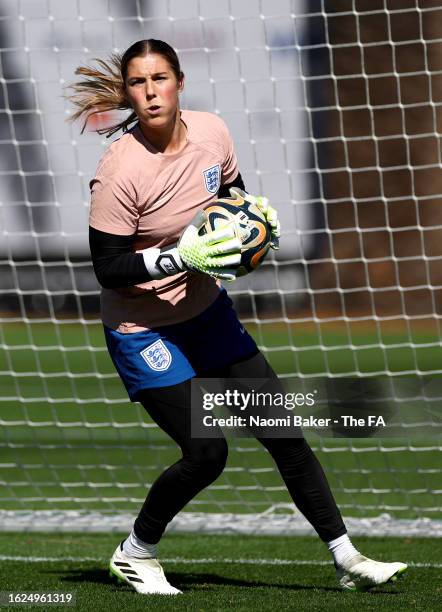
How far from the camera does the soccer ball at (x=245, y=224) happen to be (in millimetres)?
3715

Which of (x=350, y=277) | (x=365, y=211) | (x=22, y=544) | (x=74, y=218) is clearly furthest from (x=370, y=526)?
(x=365, y=211)

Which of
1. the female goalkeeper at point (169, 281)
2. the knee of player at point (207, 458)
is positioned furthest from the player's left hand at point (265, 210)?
the knee of player at point (207, 458)

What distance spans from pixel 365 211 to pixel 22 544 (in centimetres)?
955

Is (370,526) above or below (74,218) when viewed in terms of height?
below

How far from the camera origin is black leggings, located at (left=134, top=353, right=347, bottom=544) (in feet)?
12.8

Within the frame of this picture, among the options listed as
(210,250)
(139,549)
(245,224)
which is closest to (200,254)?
(210,250)

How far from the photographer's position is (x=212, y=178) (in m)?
3.93

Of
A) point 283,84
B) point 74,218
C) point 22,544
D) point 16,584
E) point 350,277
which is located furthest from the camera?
point 350,277

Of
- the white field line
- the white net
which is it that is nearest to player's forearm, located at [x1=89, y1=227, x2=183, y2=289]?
the white field line

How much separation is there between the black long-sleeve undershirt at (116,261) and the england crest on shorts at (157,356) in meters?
0.28

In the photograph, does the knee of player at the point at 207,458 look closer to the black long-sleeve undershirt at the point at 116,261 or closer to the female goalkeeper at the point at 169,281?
the female goalkeeper at the point at 169,281

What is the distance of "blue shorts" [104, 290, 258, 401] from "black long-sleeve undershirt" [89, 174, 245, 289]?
0.27m

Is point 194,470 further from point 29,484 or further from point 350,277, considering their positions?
point 350,277

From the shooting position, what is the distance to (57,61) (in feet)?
26.0
